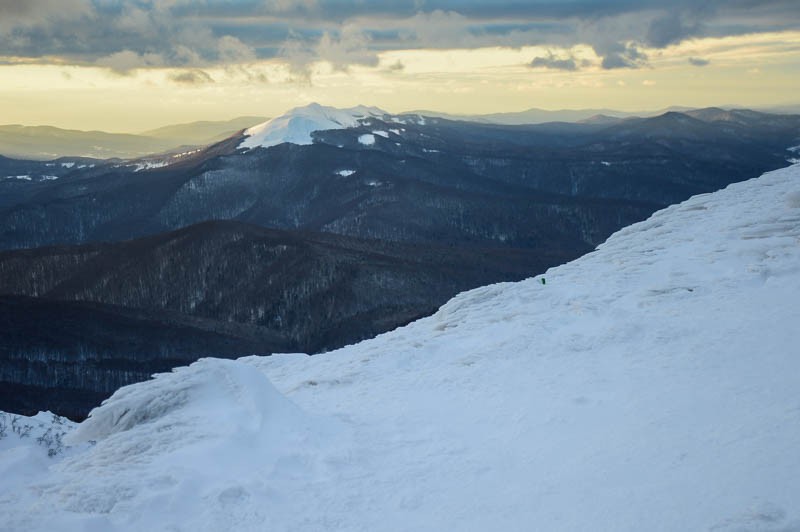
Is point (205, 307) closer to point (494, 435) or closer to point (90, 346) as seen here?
point (90, 346)

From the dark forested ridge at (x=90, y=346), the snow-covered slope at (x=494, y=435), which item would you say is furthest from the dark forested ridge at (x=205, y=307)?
the snow-covered slope at (x=494, y=435)

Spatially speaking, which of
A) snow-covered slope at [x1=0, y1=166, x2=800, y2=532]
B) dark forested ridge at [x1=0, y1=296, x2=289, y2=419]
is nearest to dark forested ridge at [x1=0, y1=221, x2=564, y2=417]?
dark forested ridge at [x1=0, y1=296, x2=289, y2=419]

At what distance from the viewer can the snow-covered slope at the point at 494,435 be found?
13.0 meters

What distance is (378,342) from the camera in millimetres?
29375

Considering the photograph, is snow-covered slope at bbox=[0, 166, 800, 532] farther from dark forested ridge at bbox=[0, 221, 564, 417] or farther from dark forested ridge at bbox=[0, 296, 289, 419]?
dark forested ridge at bbox=[0, 296, 289, 419]

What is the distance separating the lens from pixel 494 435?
16328 mm

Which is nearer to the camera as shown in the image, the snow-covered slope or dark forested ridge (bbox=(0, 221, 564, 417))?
the snow-covered slope

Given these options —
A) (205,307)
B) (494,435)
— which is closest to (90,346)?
(205,307)

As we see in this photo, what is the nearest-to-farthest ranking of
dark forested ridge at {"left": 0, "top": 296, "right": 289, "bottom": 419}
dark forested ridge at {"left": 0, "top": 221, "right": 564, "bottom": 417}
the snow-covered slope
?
the snow-covered slope < dark forested ridge at {"left": 0, "top": 296, "right": 289, "bottom": 419} < dark forested ridge at {"left": 0, "top": 221, "right": 564, "bottom": 417}

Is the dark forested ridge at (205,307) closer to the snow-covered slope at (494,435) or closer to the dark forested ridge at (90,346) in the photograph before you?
the dark forested ridge at (90,346)

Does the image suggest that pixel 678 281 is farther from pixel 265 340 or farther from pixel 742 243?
pixel 265 340

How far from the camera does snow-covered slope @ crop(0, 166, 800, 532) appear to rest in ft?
42.7

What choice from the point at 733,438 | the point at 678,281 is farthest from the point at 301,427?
the point at 678,281

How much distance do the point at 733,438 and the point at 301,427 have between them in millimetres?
9787
